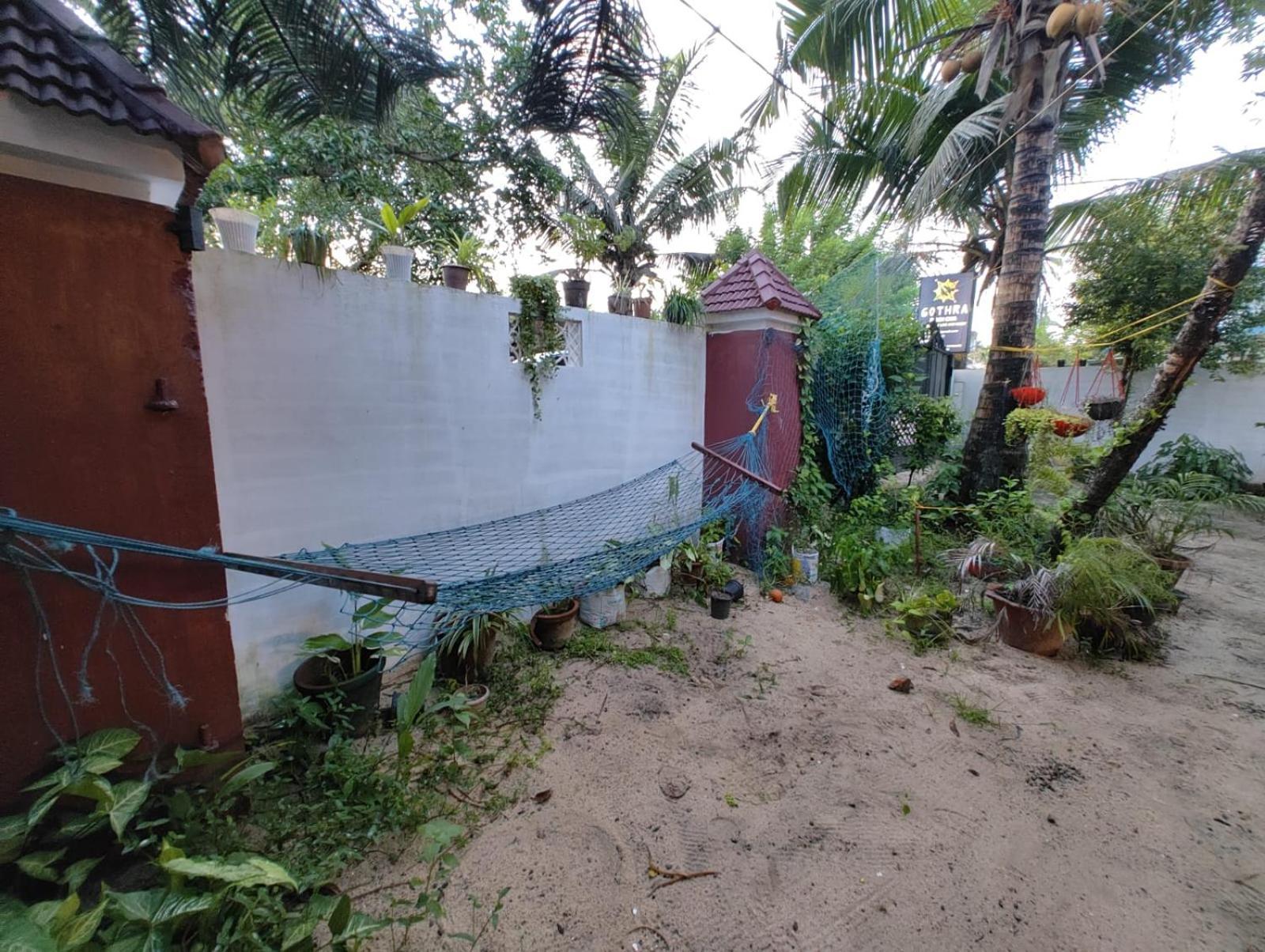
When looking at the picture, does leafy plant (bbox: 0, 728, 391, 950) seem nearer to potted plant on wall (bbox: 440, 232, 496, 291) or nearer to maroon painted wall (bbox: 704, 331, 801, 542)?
potted plant on wall (bbox: 440, 232, 496, 291)

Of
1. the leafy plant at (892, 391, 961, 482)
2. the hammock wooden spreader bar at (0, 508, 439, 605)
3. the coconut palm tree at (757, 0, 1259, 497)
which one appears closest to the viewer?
the hammock wooden spreader bar at (0, 508, 439, 605)

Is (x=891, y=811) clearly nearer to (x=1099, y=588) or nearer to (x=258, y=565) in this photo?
(x=1099, y=588)

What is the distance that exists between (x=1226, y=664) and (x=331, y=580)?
3792 millimetres

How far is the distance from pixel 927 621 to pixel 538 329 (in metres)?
2.58

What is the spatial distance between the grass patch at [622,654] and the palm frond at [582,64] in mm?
2527

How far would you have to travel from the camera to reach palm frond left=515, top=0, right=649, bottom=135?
72.2 inches

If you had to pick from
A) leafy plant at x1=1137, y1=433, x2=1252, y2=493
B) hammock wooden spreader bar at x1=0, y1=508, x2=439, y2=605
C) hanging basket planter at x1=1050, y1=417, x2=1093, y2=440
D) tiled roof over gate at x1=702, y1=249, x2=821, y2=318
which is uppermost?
tiled roof over gate at x1=702, y1=249, x2=821, y2=318

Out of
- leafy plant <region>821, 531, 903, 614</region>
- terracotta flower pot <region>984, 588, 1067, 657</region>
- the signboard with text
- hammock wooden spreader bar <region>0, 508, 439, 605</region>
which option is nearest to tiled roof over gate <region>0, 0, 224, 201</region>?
hammock wooden spreader bar <region>0, 508, 439, 605</region>

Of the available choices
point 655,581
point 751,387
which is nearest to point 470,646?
point 655,581

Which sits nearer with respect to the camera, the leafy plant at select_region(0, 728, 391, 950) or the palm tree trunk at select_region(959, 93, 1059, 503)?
the leafy plant at select_region(0, 728, 391, 950)

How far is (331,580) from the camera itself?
1211 mm

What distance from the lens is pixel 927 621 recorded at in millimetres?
2553

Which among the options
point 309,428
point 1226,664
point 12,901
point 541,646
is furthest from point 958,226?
point 12,901

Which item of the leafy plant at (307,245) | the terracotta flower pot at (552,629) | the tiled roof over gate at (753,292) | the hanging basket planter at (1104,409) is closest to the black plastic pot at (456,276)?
the leafy plant at (307,245)
